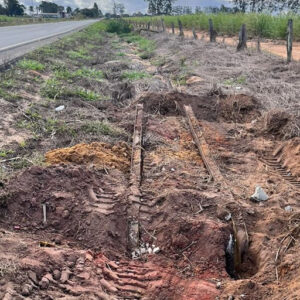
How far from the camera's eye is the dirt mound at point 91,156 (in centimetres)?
565

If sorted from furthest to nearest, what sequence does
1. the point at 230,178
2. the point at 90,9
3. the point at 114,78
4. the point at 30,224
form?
the point at 90,9
the point at 114,78
the point at 230,178
the point at 30,224

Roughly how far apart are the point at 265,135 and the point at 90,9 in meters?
118

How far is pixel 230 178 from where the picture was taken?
18.4 feet

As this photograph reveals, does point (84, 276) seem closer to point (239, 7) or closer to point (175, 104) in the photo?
point (175, 104)

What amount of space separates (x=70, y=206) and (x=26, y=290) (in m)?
1.66

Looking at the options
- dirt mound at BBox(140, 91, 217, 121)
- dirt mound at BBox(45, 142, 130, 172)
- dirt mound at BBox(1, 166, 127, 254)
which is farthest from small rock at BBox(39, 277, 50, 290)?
dirt mound at BBox(140, 91, 217, 121)

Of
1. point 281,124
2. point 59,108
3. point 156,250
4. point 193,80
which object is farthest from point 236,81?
point 156,250

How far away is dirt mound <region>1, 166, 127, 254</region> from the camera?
411 cm

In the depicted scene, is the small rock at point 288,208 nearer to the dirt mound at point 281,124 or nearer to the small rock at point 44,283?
the dirt mound at point 281,124

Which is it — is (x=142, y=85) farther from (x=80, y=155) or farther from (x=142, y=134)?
(x=80, y=155)

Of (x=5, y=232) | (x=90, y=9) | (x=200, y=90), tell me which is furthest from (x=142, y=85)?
(x=90, y=9)

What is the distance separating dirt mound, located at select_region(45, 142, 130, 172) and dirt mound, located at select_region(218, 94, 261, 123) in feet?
11.0

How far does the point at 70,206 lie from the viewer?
4457 millimetres

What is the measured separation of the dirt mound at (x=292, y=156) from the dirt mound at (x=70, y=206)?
2.70 m
